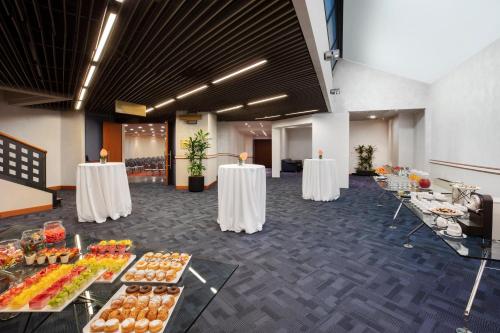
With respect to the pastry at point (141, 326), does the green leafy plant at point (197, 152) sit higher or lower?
higher

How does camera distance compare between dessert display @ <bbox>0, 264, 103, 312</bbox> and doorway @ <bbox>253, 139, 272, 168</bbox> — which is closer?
dessert display @ <bbox>0, 264, 103, 312</bbox>

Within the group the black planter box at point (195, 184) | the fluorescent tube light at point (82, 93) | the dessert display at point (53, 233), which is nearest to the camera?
the dessert display at point (53, 233)

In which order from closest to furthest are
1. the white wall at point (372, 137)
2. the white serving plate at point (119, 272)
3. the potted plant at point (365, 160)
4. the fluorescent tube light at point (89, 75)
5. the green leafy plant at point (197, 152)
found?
the white serving plate at point (119, 272), the fluorescent tube light at point (89, 75), the green leafy plant at point (197, 152), the potted plant at point (365, 160), the white wall at point (372, 137)

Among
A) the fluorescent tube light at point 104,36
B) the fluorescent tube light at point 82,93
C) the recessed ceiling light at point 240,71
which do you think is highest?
the fluorescent tube light at point 82,93

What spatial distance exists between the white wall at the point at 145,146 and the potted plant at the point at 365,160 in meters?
18.2

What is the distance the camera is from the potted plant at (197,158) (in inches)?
310

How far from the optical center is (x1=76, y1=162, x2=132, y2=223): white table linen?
13.8ft

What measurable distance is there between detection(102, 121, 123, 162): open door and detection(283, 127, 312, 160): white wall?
993 cm

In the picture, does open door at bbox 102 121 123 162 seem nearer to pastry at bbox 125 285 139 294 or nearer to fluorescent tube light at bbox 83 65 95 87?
fluorescent tube light at bbox 83 65 95 87

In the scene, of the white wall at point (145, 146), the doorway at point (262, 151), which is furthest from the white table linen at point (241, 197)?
the white wall at point (145, 146)

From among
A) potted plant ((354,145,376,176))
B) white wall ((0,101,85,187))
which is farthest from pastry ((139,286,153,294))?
potted plant ((354,145,376,176))

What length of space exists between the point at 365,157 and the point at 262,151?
Answer: 27.6 feet

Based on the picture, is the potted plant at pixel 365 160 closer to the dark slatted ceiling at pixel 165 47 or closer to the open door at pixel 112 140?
the dark slatted ceiling at pixel 165 47

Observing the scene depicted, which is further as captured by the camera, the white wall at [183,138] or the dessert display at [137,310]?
the white wall at [183,138]
